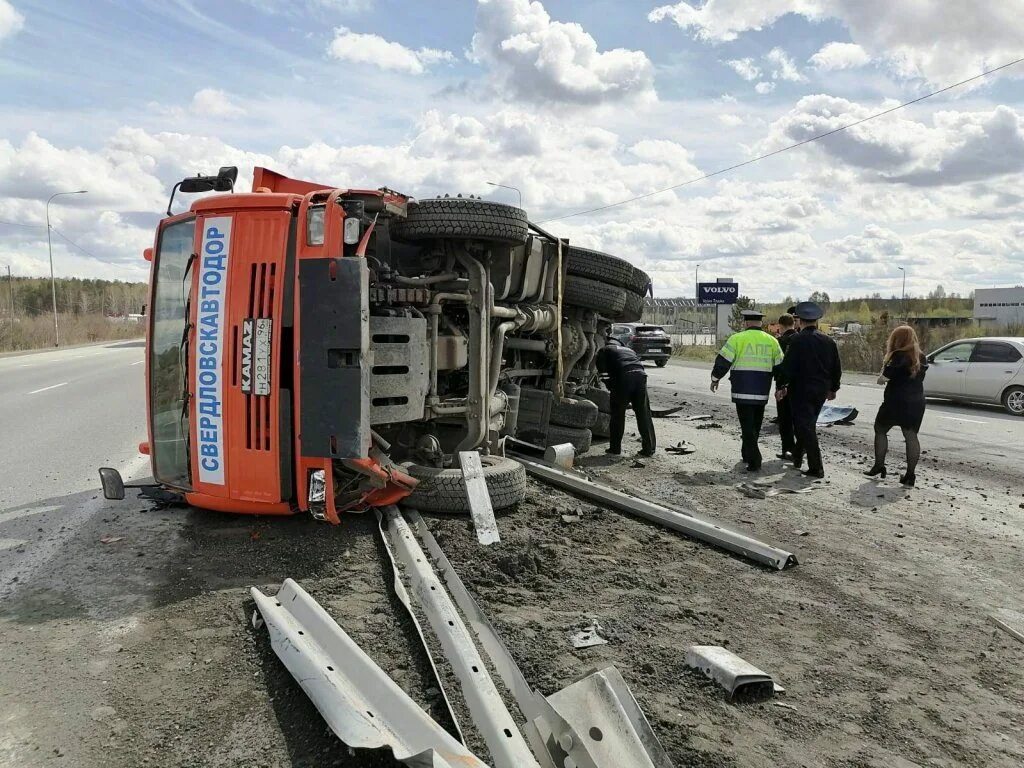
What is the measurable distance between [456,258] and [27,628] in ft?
11.1

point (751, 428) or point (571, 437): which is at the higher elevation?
point (751, 428)

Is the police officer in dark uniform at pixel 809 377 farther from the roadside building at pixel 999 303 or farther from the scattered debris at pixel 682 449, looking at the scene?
the roadside building at pixel 999 303

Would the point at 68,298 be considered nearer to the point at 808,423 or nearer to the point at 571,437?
the point at 571,437

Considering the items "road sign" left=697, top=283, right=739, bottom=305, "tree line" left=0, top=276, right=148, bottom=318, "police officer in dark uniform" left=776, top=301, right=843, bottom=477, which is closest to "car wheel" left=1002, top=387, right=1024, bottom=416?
"police officer in dark uniform" left=776, top=301, right=843, bottom=477

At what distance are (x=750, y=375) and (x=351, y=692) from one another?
596cm

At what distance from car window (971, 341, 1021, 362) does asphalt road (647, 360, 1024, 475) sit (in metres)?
0.94

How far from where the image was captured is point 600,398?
351 inches

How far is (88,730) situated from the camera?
2.55 meters

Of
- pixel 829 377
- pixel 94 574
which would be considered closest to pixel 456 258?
pixel 94 574

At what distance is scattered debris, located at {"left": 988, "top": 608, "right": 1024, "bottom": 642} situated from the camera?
11.5 ft

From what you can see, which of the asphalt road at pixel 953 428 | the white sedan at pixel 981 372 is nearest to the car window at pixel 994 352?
the white sedan at pixel 981 372

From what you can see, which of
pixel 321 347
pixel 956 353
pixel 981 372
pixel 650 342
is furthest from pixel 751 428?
pixel 650 342

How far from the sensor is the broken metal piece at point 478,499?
14.8ft

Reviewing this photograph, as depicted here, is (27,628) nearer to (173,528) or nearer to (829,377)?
(173,528)
